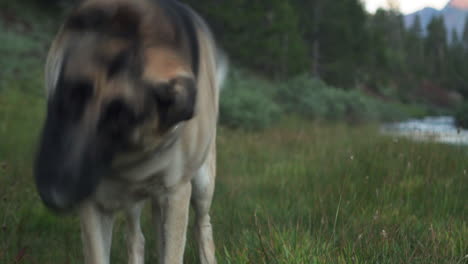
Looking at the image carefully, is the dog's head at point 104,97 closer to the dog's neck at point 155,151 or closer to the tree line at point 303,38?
the dog's neck at point 155,151

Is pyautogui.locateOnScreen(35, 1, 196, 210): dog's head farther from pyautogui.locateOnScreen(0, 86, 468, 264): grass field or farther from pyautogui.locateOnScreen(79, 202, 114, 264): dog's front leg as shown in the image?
pyautogui.locateOnScreen(0, 86, 468, 264): grass field

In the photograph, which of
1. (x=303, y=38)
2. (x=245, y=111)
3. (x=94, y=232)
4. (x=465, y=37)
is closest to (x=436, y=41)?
(x=465, y=37)

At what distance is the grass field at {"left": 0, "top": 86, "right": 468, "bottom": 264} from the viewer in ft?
8.38

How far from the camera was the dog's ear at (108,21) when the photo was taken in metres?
1.53

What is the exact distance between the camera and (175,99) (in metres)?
1.48

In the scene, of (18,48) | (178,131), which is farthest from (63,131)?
(18,48)

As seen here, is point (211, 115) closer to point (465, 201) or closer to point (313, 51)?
point (465, 201)

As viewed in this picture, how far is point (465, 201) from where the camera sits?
3.68 metres

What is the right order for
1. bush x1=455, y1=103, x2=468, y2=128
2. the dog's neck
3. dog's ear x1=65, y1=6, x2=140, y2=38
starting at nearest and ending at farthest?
dog's ear x1=65, y1=6, x2=140, y2=38
the dog's neck
bush x1=455, y1=103, x2=468, y2=128

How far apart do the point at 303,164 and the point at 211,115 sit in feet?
11.6

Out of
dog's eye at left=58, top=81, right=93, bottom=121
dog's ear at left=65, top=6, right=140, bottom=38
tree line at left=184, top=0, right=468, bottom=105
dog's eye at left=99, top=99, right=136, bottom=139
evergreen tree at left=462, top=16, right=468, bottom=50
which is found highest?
evergreen tree at left=462, top=16, right=468, bottom=50

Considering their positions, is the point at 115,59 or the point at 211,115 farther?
the point at 211,115

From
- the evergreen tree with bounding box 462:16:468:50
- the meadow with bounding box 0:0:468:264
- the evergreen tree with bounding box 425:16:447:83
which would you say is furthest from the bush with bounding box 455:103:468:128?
the evergreen tree with bounding box 462:16:468:50

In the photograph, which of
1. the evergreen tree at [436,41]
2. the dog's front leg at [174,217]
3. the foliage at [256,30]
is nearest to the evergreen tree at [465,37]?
the evergreen tree at [436,41]
